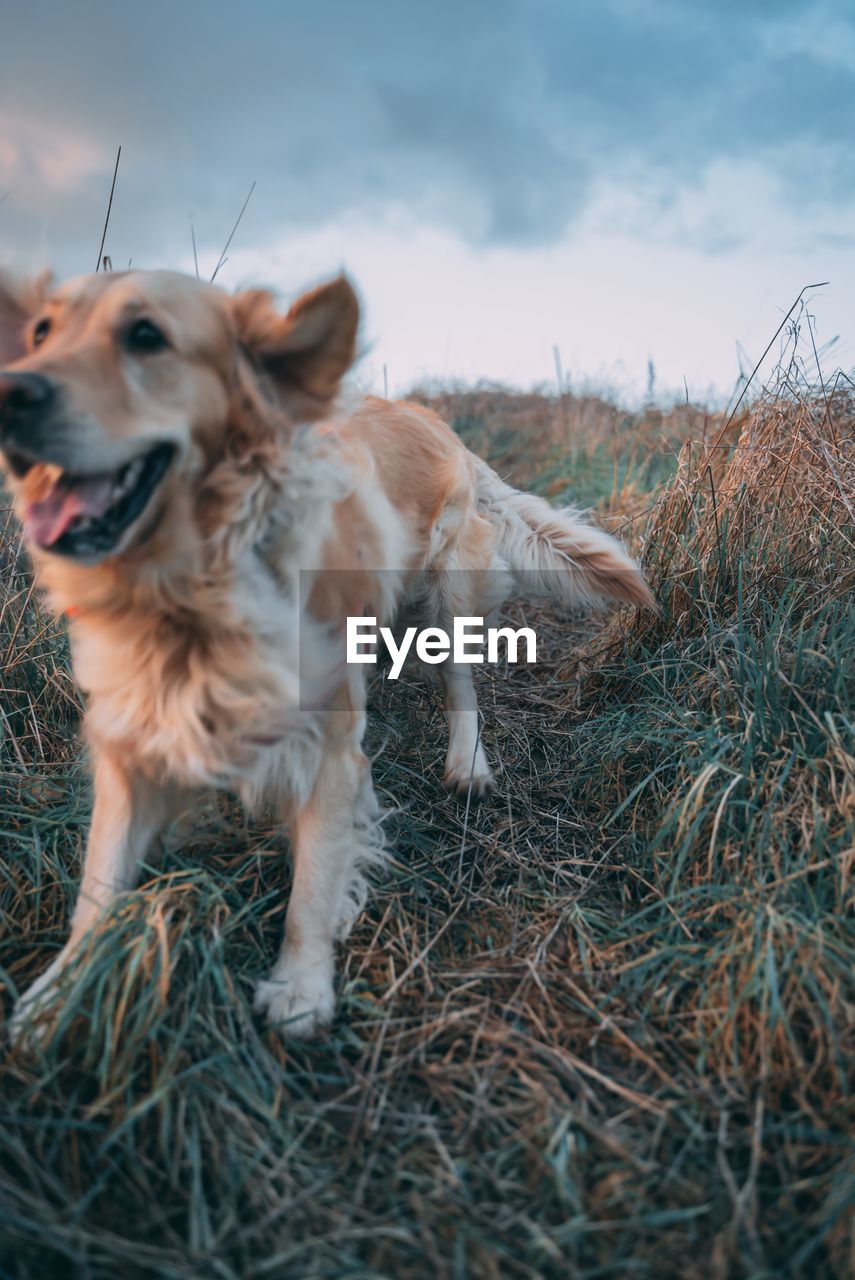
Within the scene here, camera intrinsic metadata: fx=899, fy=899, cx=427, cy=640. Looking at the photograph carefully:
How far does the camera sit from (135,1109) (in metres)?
1.55

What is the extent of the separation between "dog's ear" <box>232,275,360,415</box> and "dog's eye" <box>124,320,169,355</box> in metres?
0.19

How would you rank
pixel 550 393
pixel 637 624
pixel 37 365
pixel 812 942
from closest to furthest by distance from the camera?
1. pixel 37 365
2. pixel 812 942
3. pixel 637 624
4. pixel 550 393

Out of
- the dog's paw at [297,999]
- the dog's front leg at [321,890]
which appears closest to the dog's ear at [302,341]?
the dog's front leg at [321,890]

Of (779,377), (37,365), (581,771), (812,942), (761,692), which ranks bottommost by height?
(812,942)

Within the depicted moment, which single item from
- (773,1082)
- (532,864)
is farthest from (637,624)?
(773,1082)

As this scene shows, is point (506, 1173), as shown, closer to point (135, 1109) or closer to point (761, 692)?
point (135, 1109)

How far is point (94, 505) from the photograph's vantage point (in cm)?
170

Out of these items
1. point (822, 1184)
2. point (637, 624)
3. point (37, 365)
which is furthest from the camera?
point (637, 624)

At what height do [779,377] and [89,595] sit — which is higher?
[779,377]

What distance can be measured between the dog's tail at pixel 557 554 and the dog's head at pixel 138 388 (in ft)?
4.73

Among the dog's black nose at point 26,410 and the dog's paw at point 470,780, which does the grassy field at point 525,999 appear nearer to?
the dog's paw at point 470,780

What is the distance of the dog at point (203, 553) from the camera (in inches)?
67.3

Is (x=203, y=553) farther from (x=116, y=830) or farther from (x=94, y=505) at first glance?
(x=116, y=830)

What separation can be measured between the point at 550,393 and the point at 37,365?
7.61m
